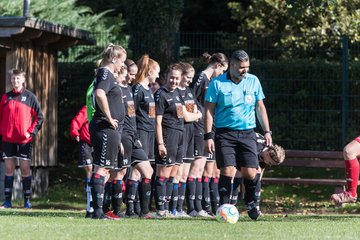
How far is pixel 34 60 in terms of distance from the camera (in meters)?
20.1

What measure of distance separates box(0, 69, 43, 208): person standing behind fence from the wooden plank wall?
1.82m

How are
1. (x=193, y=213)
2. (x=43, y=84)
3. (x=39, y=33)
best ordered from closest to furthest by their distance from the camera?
1. (x=193, y=213)
2. (x=39, y=33)
3. (x=43, y=84)

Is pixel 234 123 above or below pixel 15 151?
above

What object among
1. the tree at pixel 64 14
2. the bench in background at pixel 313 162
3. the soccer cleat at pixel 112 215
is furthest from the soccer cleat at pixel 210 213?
the tree at pixel 64 14

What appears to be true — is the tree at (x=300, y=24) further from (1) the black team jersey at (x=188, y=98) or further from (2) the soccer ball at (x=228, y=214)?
(2) the soccer ball at (x=228, y=214)

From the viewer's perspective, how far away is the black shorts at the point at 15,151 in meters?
17.4

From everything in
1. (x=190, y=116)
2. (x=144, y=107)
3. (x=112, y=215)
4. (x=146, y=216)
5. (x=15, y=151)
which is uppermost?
(x=144, y=107)

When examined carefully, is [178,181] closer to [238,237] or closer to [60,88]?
A: [238,237]

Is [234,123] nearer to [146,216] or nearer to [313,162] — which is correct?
[146,216]

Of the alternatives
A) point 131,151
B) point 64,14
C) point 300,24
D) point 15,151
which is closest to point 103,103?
point 131,151

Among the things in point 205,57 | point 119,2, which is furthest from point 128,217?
point 119,2

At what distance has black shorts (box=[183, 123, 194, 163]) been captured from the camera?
1561 cm

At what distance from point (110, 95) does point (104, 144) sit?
686 mm

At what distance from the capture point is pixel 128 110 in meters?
14.5
